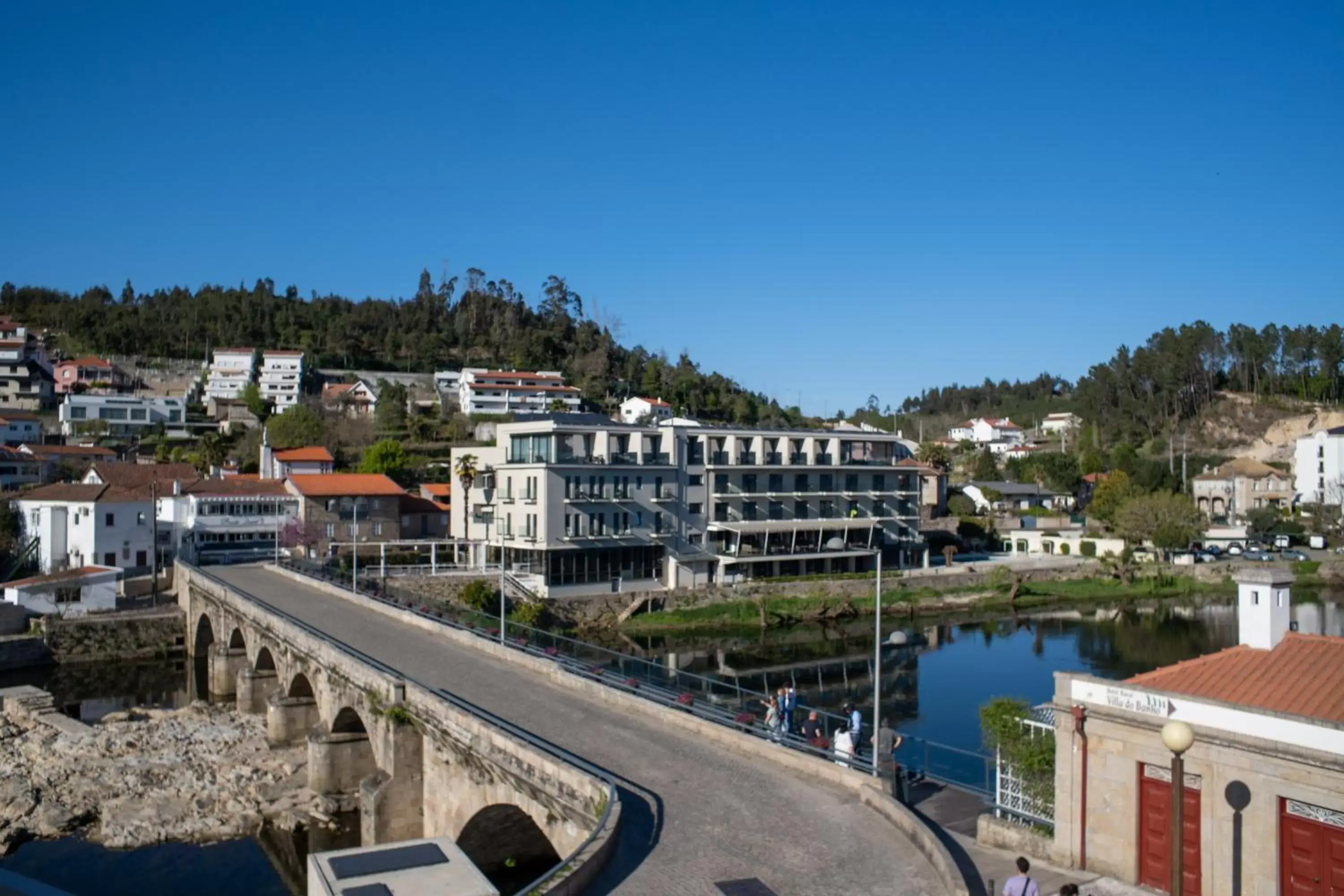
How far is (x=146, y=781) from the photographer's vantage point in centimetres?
3497

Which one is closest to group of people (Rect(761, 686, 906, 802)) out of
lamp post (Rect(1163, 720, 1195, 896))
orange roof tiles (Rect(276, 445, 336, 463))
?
lamp post (Rect(1163, 720, 1195, 896))

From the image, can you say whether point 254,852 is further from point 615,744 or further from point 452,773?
point 615,744

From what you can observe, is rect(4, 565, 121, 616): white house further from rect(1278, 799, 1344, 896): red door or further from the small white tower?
rect(1278, 799, 1344, 896): red door

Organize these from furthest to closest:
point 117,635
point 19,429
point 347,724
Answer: point 19,429 → point 117,635 → point 347,724

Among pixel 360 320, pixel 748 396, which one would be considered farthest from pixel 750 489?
pixel 360 320

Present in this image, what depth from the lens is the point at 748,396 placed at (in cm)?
15750

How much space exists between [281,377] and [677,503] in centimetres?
8224

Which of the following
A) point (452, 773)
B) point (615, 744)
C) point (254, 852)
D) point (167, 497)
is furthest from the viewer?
point (167, 497)

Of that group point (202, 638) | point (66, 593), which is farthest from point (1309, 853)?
point (66, 593)

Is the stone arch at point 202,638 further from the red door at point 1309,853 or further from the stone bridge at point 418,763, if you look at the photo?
the red door at point 1309,853

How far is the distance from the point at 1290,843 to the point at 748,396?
144 meters

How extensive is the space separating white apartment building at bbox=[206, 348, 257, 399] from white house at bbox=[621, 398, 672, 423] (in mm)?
47952

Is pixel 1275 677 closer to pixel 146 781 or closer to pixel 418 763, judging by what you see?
pixel 418 763

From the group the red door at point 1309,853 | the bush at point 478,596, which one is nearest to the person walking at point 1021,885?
the red door at point 1309,853
